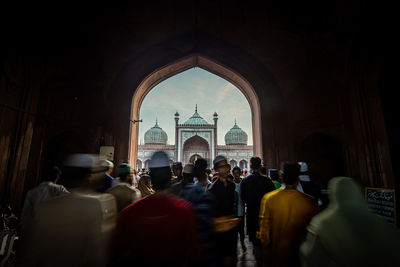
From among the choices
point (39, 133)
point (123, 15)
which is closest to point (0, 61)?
point (39, 133)

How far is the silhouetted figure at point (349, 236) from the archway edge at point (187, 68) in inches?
243

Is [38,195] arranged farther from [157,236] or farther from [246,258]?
[246,258]

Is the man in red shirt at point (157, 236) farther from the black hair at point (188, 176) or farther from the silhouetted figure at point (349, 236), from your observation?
the black hair at point (188, 176)

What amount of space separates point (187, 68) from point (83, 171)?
808 cm

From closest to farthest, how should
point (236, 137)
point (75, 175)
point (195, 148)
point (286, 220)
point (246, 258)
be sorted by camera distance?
point (75, 175) < point (286, 220) < point (246, 258) < point (195, 148) < point (236, 137)

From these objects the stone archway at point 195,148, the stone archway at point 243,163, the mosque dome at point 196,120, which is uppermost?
the mosque dome at point 196,120

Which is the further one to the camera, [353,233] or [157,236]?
[353,233]

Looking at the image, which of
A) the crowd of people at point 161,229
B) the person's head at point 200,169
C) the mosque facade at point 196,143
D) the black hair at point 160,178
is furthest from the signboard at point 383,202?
the mosque facade at point 196,143

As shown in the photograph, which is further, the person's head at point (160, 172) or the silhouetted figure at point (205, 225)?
the person's head at point (160, 172)

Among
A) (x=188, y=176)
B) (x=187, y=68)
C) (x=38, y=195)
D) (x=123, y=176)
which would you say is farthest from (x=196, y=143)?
(x=38, y=195)

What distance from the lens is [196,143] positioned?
2283 centimetres

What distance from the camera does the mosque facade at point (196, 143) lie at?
69.0 feet

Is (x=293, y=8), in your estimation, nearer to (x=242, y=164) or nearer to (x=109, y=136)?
(x=109, y=136)

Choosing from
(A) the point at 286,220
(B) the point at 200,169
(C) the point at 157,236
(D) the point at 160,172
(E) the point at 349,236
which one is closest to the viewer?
(C) the point at 157,236
